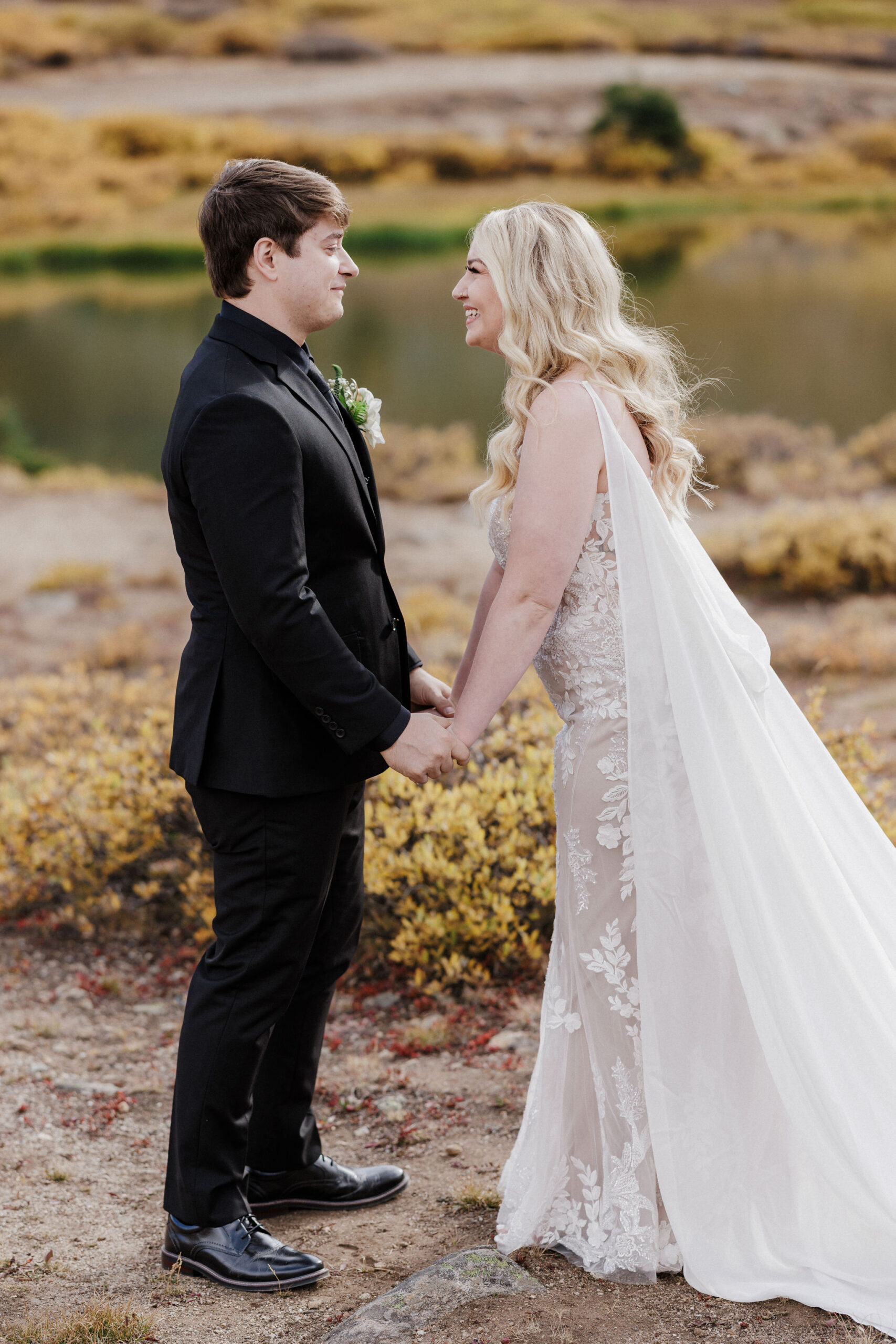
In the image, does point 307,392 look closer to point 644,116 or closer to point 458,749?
point 458,749

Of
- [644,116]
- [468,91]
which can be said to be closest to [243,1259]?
[644,116]

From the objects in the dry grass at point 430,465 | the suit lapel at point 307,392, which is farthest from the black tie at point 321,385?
the dry grass at point 430,465

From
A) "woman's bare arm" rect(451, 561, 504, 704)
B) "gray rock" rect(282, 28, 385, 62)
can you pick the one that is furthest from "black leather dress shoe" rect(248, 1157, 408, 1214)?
"gray rock" rect(282, 28, 385, 62)

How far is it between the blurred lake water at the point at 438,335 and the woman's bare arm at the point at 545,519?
7.90 metres

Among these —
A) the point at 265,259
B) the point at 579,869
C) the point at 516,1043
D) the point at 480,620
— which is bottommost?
the point at 516,1043

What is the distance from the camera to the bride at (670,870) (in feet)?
7.39

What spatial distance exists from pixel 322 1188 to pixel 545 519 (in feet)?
5.41

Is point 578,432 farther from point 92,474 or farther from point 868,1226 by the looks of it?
point 92,474

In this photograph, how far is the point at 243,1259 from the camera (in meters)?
2.40

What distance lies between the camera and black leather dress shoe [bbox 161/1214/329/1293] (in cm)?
239

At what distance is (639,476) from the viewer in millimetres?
2305

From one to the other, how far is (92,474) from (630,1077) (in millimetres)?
8909

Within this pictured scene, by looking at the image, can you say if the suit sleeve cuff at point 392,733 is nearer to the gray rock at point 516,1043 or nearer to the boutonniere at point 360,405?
the boutonniere at point 360,405

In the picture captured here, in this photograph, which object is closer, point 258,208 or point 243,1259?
A: point 258,208
